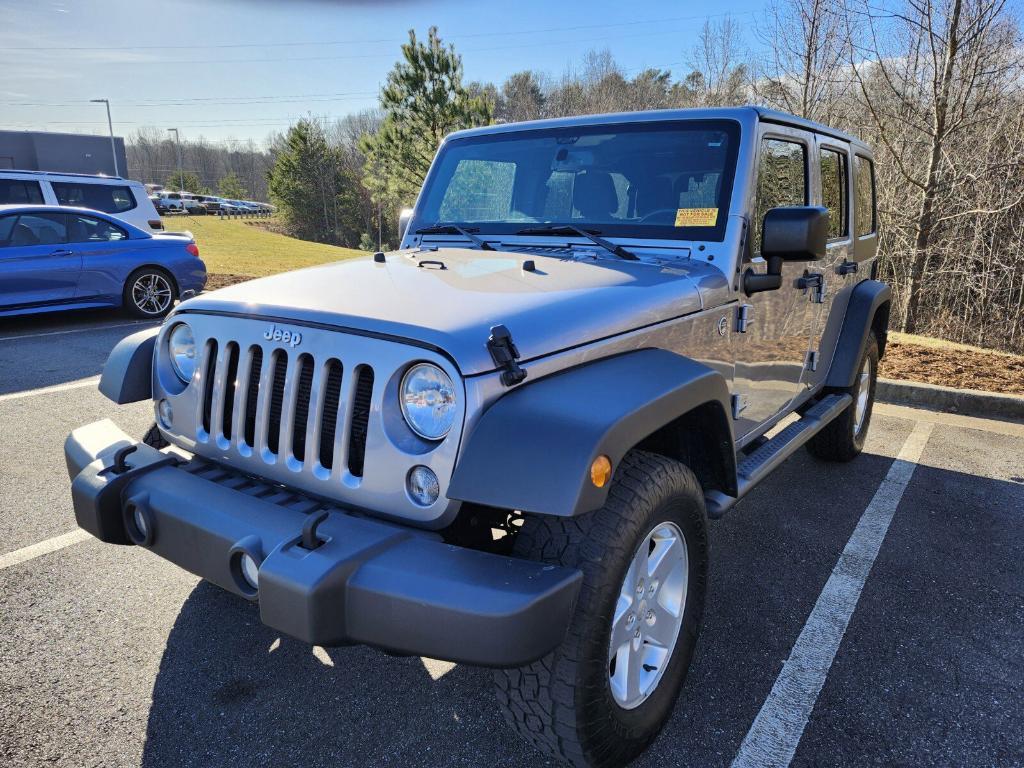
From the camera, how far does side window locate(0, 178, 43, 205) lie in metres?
10.1

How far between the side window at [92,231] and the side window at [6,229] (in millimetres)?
614

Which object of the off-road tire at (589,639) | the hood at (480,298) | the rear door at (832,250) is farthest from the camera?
the rear door at (832,250)

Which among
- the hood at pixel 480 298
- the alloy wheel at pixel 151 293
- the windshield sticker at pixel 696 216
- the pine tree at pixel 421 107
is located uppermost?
the pine tree at pixel 421 107

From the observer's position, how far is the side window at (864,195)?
179 inches

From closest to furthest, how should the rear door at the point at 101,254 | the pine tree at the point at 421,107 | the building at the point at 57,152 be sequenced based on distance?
the rear door at the point at 101,254 → the pine tree at the point at 421,107 → the building at the point at 57,152

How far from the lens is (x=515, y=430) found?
1.79 metres

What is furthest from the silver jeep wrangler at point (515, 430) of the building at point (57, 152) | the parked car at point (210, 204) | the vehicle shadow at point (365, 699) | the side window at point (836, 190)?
the parked car at point (210, 204)

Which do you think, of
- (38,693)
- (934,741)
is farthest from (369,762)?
(934,741)

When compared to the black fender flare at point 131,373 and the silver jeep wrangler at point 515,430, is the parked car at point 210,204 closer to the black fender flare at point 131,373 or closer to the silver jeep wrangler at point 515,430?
the black fender flare at point 131,373

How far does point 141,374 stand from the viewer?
2719 mm

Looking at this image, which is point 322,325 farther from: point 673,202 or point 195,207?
point 195,207

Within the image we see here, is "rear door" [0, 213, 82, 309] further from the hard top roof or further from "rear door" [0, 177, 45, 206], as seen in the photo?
the hard top roof

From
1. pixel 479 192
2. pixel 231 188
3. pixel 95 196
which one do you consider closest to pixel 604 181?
pixel 479 192

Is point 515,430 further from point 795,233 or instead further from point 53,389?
point 53,389
